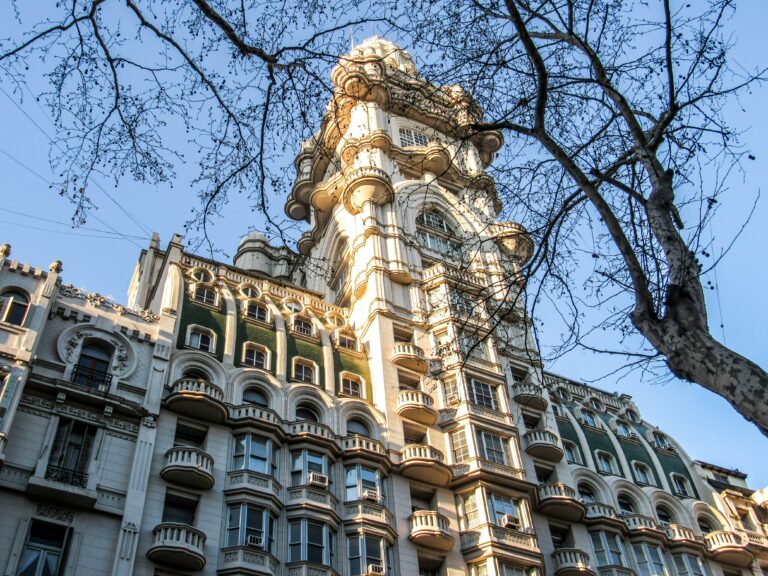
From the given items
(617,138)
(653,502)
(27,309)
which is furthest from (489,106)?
(653,502)

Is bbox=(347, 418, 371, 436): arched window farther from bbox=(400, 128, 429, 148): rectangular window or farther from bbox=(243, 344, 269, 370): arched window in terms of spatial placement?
bbox=(400, 128, 429, 148): rectangular window

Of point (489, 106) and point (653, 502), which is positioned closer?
point (489, 106)

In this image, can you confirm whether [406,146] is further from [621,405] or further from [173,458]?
[173,458]

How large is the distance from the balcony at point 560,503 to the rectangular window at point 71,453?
72.0ft

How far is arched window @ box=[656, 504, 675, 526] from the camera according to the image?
4831 centimetres

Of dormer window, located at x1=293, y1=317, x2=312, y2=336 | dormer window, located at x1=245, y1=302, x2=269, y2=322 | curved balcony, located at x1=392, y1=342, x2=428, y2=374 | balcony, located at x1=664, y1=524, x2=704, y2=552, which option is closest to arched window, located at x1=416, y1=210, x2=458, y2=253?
curved balcony, located at x1=392, y1=342, x2=428, y2=374

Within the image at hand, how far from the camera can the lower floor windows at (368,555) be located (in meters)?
34.8

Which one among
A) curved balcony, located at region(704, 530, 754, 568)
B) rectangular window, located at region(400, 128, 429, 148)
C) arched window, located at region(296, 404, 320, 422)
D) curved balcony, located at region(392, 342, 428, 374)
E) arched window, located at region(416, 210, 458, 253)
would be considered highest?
rectangular window, located at region(400, 128, 429, 148)

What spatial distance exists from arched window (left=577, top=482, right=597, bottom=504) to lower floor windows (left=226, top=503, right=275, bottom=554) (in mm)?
19241

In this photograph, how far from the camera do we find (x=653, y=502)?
1898 inches

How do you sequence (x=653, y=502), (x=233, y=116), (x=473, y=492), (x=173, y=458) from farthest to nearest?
(x=653, y=502), (x=473, y=492), (x=173, y=458), (x=233, y=116)

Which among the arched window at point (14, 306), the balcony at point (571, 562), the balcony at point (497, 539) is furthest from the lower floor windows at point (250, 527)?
the balcony at point (571, 562)

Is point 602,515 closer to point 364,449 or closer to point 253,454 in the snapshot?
point 364,449

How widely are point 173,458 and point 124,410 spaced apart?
2.91m
